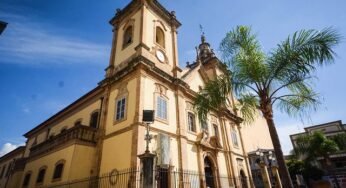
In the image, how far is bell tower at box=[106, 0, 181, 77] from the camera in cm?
1599

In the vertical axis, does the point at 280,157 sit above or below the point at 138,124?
below

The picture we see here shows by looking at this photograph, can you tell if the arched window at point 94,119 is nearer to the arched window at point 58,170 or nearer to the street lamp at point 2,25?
the arched window at point 58,170

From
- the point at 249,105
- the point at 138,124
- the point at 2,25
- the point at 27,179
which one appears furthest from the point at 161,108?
the point at 27,179

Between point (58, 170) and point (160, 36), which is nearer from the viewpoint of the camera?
point (58, 170)

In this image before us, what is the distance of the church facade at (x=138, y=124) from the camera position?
12523mm

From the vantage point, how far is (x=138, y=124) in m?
11.7

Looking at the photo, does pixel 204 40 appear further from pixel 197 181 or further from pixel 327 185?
pixel 327 185

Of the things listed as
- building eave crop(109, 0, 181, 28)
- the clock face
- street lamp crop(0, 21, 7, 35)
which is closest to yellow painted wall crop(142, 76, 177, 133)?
the clock face

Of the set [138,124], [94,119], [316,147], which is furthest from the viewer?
[316,147]

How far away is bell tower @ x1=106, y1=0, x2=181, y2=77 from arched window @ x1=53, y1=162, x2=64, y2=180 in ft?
24.4

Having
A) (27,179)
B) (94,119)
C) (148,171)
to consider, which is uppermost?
(94,119)

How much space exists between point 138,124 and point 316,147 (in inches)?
944

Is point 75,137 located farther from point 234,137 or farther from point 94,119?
point 234,137

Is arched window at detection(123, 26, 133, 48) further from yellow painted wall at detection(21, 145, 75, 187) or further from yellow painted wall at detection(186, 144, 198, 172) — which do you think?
yellow painted wall at detection(186, 144, 198, 172)
